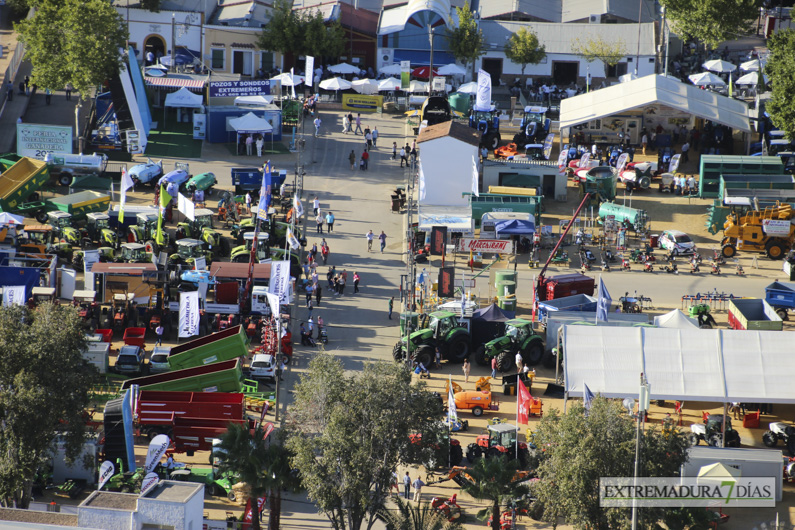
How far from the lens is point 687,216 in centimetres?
6362

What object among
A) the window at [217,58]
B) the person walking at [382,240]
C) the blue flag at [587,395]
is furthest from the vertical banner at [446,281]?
the window at [217,58]

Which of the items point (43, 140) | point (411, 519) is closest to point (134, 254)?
point (43, 140)

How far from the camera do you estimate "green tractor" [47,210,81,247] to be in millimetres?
54594

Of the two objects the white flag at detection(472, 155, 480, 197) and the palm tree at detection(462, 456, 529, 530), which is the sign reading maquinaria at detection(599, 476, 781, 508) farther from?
the white flag at detection(472, 155, 480, 197)

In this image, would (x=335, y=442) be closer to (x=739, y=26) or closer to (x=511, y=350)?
(x=511, y=350)

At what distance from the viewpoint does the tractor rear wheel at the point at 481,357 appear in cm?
4622

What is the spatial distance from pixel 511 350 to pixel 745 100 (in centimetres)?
4030

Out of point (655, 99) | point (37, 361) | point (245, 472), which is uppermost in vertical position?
point (655, 99)

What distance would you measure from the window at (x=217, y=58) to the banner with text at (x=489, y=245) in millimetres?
35438

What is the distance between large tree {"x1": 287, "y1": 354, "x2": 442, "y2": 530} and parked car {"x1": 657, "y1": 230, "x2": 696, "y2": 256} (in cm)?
2658

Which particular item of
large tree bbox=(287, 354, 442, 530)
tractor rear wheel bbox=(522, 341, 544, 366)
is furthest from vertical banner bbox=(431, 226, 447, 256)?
large tree bbox=(287, 354, 442, 530)

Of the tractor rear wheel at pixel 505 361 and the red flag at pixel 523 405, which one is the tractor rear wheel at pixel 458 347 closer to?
Answer: the tractor rear wheel at pixel 505 361

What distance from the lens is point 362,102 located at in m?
81.2

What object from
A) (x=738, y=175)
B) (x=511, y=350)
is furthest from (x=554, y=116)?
(x=511, y=350)
